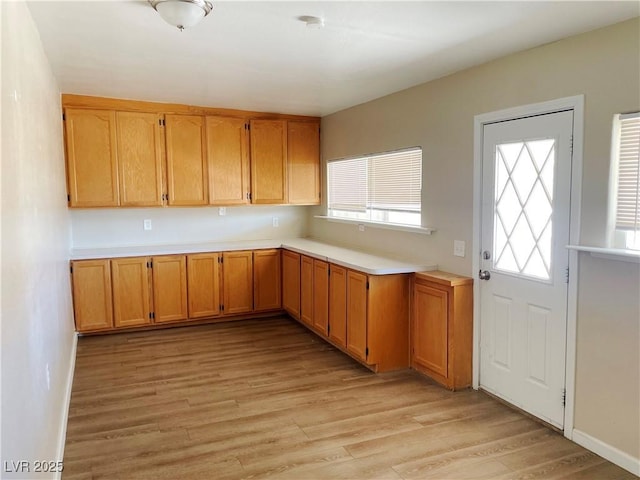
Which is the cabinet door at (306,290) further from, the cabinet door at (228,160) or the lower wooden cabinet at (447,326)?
the lower wooden cabinet at (447,326)

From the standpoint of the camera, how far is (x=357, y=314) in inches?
159

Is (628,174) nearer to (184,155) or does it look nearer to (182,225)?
(184,155)

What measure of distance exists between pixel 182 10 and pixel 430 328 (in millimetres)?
2778

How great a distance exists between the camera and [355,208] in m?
5.22

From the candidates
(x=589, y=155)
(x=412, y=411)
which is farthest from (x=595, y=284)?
(x=412, y=411)

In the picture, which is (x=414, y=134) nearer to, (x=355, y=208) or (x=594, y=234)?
(x=355, y=208)

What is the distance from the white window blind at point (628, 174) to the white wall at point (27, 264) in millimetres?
2819

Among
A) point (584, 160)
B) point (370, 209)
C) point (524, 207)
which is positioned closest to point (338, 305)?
point (370, 209)

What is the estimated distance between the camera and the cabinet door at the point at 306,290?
4965mm

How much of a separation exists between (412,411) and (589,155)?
1.95 metres

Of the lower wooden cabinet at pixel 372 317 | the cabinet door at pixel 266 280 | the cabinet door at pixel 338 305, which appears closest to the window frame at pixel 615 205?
the lower wooden cabinet at pixel 372 317

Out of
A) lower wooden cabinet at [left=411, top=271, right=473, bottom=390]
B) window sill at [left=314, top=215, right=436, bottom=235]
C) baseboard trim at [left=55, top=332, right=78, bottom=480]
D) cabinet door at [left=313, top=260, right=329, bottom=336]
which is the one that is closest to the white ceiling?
window sill at [left=314, top=215, right=436, bottom=235]

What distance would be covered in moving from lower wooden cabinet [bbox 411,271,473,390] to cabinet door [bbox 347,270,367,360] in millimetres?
470

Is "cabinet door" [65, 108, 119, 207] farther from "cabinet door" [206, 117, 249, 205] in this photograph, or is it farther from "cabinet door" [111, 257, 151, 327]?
"cabinet door" [206, 117, 249, 205]
